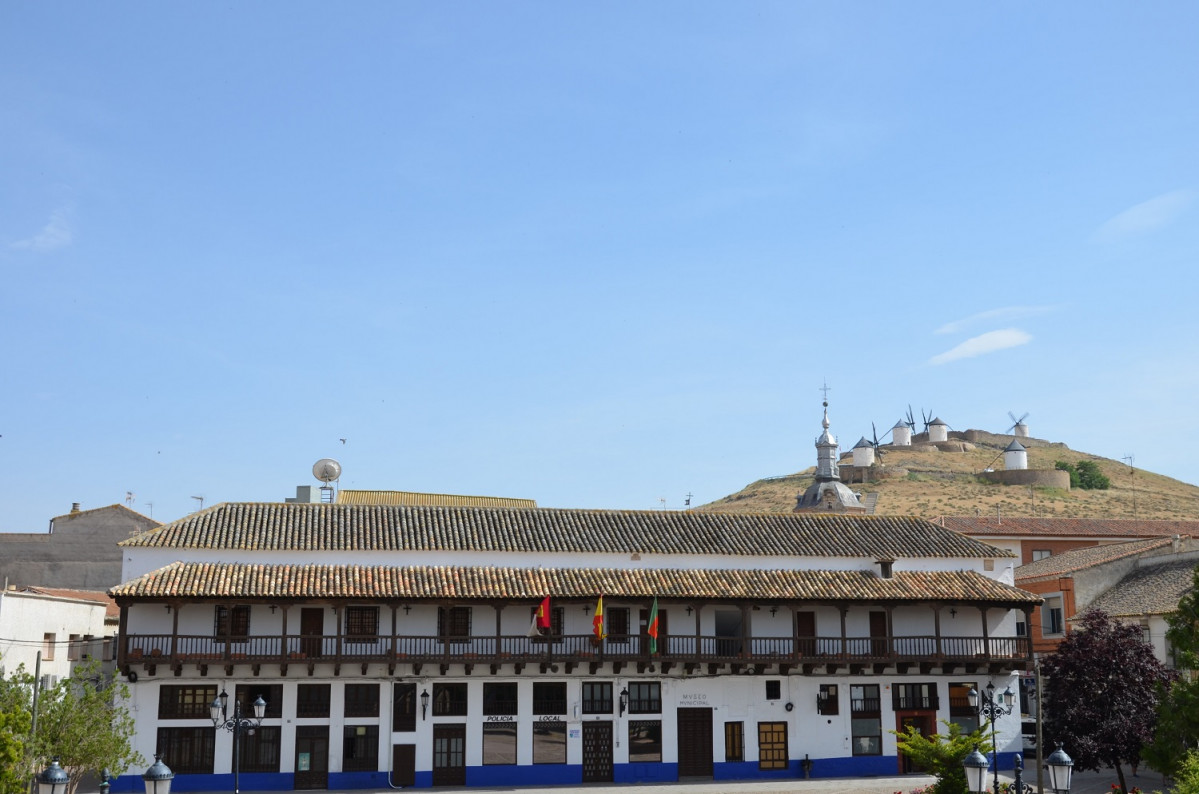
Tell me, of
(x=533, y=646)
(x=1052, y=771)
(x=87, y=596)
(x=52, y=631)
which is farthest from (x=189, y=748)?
(x=1052, y=771)

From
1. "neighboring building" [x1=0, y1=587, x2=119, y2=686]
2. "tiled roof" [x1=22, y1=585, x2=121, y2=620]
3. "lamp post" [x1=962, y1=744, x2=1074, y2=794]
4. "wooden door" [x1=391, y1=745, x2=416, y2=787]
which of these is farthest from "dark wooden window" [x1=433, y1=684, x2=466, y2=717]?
"lamp post" [x1=962, y1=744, x2=1074, y2=794]

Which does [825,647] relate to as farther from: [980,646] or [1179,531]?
[1179,531]

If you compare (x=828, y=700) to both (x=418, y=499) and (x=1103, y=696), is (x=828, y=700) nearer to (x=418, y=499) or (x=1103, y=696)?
(x=1103, y=696)

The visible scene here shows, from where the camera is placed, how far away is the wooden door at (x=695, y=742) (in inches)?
1588

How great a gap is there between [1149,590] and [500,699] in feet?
82.9

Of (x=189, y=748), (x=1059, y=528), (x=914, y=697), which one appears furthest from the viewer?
(x=1059, y=528)

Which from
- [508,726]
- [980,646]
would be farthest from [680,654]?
[980,646]

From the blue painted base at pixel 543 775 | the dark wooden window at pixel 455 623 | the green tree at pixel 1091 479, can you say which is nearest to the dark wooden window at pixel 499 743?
the blue painted base at pixel 543 775

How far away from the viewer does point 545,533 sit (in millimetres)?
42812

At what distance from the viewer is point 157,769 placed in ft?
66.5

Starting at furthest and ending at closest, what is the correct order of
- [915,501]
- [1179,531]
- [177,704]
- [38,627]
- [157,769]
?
[915,501] → [1179,531] → [38,627] → [177,704] → [157,769]

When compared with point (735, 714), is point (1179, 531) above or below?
above

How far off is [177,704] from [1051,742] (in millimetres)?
26685

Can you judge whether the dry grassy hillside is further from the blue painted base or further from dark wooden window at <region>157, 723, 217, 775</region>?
dark wooden window at <region>157, 723, 217, 775</region>
